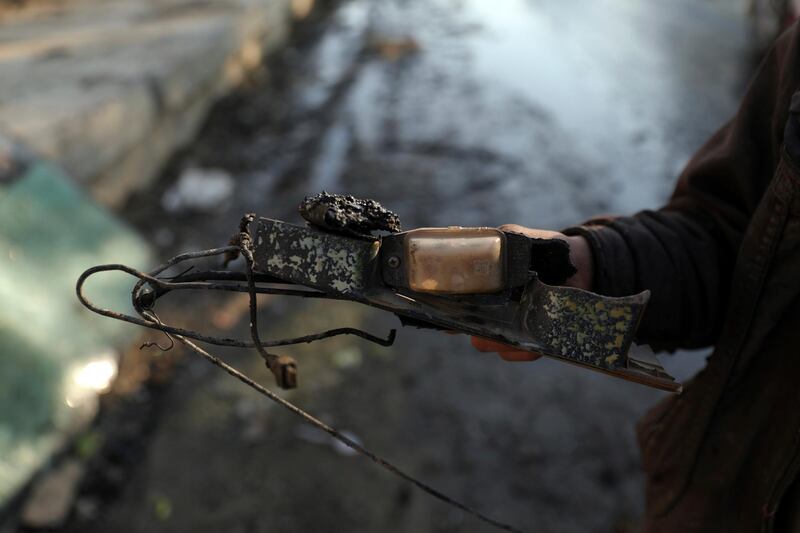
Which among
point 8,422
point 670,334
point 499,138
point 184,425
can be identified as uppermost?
point 670,334

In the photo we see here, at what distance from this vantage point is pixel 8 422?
2375 millimetres

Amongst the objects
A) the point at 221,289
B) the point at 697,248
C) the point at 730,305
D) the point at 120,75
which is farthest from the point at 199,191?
the point at 730,305

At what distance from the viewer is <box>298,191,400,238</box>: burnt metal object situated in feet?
3.10

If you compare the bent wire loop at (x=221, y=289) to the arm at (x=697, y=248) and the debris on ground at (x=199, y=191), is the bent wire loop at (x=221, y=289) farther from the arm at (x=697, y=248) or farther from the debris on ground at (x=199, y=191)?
the debris on ground at (x=199, y=191)

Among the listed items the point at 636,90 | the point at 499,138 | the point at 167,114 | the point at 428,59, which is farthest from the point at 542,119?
the point at 167,114

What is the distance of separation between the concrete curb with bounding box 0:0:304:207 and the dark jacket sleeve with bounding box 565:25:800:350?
334 cm

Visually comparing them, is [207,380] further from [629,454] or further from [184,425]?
[629,454]

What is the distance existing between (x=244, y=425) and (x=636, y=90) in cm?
529

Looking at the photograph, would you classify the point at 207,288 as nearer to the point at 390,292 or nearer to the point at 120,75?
the point at 390,292

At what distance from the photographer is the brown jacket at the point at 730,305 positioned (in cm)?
110

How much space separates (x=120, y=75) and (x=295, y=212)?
6.15ft

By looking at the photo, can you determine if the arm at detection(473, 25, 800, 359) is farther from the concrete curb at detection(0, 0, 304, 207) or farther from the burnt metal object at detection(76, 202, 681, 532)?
the concrete curb at detection(0, 0, 304, 207)

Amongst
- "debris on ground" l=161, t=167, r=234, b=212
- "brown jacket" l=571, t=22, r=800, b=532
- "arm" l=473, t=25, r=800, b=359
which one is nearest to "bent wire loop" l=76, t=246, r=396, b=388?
"arm" l=473, t=25, r=800, b=359

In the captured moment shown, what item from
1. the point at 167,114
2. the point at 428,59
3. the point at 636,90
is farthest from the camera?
the point at 428,59
